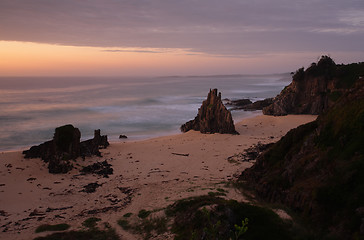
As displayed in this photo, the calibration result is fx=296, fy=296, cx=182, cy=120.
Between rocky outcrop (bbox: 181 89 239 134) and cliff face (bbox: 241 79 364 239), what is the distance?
17687 mm

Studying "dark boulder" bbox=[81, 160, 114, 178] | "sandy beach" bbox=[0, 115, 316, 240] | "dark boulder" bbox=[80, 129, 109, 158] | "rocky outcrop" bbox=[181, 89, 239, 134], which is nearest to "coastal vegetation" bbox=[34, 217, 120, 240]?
"sandy beach" bbox=[0, 115, 316, 240]

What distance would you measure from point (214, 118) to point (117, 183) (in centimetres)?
1849

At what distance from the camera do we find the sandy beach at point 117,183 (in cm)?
1527

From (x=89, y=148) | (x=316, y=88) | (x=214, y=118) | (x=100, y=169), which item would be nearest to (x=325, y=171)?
(x=100, y=169)

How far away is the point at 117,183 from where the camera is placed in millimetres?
20156

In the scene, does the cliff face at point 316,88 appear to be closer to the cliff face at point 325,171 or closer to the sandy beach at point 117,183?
the sandy beach at point 117,183

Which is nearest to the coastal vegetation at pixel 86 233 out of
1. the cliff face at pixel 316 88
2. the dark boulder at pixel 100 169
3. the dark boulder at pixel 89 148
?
the dark boulder at pixel 100 169

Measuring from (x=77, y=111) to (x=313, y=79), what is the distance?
4985cm

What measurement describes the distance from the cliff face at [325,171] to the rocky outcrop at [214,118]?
58.0ft

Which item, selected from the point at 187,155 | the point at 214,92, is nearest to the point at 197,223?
the point at 187,155

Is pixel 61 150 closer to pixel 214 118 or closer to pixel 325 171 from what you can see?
pixel 214 118

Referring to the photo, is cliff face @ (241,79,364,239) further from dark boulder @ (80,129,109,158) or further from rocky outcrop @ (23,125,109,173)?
dark boulder @ (80,129,109,158)

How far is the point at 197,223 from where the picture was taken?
38.7 ft

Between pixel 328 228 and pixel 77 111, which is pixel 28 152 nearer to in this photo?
pixel 328 228
